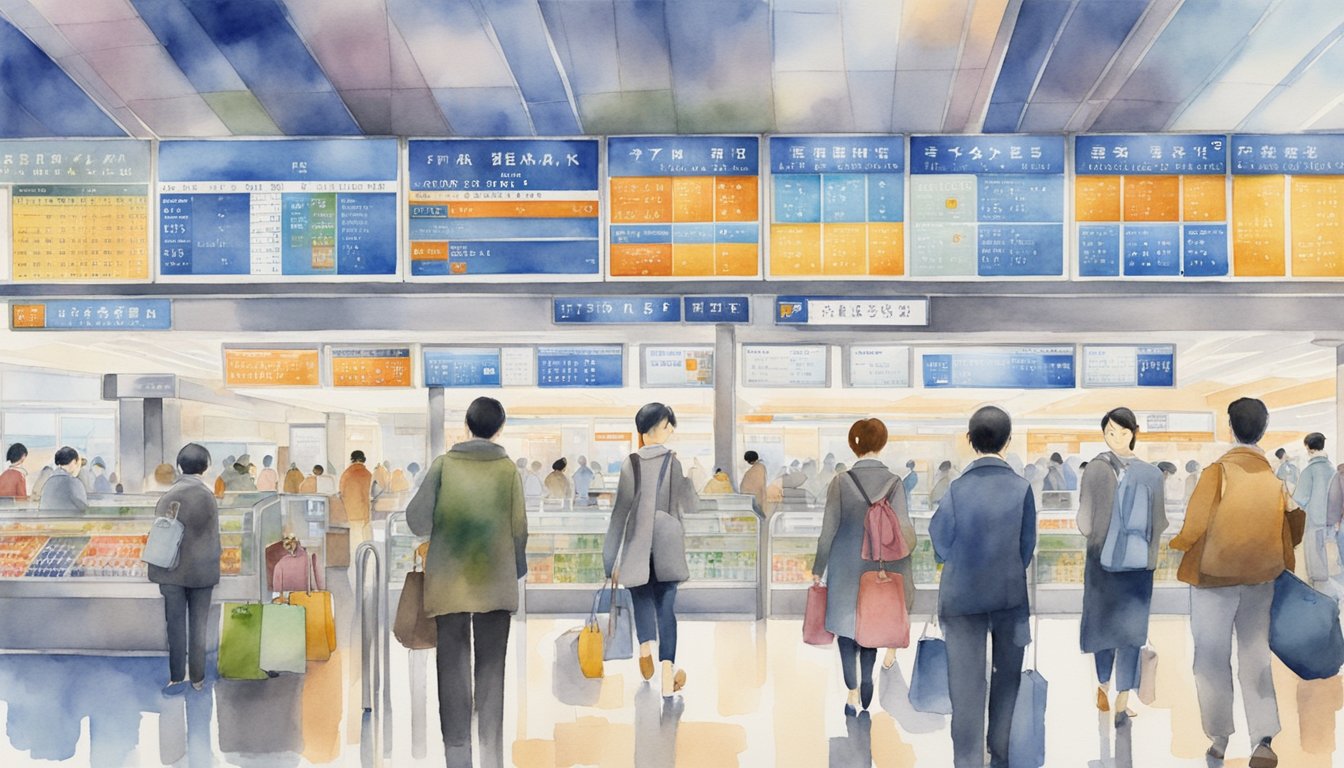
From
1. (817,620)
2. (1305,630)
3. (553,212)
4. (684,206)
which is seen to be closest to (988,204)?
(684,206)

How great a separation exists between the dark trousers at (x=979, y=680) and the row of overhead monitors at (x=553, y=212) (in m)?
3.76

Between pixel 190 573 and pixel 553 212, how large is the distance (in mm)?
3301

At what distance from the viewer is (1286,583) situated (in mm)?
3916

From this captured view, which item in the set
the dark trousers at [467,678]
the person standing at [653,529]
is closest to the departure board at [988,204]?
the person standing at [653,529]

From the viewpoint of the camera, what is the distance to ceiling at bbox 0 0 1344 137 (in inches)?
230

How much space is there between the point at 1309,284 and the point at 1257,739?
3939mm

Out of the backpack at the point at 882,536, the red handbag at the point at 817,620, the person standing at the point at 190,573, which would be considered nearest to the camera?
the backpack at the point at 882,536

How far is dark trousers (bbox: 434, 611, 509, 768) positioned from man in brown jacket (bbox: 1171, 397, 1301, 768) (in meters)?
2.70

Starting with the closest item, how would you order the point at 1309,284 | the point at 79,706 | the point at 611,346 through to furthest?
the point at 79,706
the point at 1309,284
the point at 611,346

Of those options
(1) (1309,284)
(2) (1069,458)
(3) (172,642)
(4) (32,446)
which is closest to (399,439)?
(4) (32,446)

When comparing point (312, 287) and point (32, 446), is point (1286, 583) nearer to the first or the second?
point (312, 287)

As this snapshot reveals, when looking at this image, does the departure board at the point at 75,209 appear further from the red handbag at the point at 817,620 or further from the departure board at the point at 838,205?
the red handbag at the point at 817,620

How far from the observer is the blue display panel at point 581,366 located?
8055mm

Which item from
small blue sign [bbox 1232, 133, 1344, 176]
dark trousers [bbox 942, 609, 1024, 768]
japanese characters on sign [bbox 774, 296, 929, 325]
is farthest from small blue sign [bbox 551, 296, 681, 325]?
small blue sign [bbox 1232, 133, 1344, 176]
